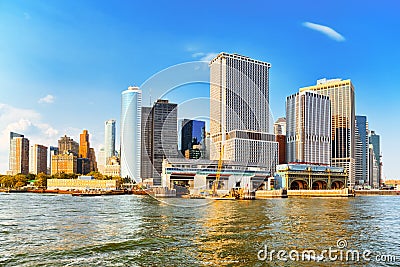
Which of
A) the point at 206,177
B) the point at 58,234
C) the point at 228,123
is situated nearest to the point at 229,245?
the point at 58,234

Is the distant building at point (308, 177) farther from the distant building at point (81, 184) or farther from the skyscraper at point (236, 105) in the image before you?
the distant building at point (81, 184)

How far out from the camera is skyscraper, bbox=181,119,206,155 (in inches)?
1445

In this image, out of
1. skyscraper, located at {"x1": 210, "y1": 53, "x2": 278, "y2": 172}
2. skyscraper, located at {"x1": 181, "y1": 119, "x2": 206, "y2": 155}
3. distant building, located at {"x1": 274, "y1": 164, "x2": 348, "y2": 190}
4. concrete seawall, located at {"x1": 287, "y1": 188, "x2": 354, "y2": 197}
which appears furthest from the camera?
distant building, located at {"x1": 274, "y1": 164, "x2": 348, "y2": 190}

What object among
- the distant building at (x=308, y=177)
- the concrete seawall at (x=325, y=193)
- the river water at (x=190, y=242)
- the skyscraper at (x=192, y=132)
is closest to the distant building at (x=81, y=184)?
the distant building at (x=308, y=177)

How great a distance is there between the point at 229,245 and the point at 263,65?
74.9 m

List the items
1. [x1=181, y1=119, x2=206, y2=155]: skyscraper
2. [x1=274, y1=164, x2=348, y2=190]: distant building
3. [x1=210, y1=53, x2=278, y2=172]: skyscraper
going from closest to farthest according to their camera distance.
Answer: [x1=181, y1=119, x2=206, y2=155]: skyscraper → [x1=210, y1=53, x2=278, y2=172]: skyscraper → [x1=274, y1=164, x2=348, y2=190]: distant building

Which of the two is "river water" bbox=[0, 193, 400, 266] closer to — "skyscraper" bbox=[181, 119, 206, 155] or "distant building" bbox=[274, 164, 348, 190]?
"skyscraper" bbox=[181, 119, 206, 155]

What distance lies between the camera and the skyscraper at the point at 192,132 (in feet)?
120

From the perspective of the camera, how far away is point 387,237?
1166 inches

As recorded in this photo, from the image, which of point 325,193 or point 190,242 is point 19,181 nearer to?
point 325,193

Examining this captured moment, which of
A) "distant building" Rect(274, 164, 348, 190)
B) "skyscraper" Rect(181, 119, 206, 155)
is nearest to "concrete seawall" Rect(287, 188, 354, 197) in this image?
"distant building" Rect(274, 164, 348, 190)

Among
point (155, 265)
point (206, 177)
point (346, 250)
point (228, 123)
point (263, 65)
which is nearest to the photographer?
point (155, 265)

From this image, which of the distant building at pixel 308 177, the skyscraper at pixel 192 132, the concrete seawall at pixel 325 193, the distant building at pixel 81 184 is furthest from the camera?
the distant building at pixel 81 184

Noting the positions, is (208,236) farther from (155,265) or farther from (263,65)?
(263,65)
